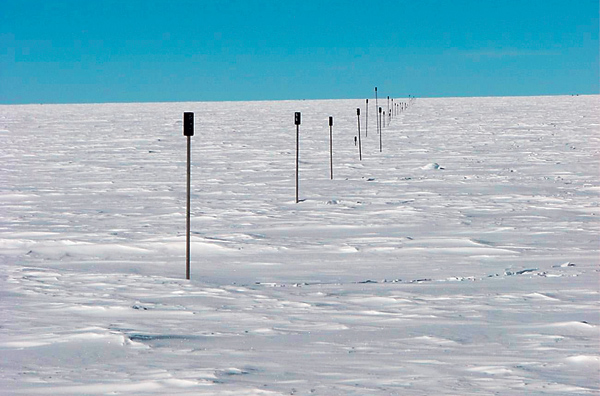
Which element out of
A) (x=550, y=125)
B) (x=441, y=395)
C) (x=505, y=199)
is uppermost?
(x=550, y=125)

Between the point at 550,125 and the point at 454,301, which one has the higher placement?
the point at 550,125

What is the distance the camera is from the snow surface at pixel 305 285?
432cm

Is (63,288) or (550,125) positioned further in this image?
(550,125)

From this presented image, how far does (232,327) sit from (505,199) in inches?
325

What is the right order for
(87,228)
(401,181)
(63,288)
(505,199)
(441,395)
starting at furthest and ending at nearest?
(401,181) → (505,199) → (87,228) → (63,288) → (441,395)

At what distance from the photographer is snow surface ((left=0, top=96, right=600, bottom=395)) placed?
4.32 meters

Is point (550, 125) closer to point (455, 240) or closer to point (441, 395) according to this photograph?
point (455, 240)

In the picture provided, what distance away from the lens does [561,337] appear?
5043mm

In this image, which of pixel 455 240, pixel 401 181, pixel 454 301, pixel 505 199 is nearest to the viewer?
pixel 454 301

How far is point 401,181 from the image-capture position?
15.4 metres

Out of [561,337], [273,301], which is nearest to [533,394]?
[561,337]

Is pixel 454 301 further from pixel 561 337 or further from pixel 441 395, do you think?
pixel 441 395

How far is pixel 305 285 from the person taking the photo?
267 inches

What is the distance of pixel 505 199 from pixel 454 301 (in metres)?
6.95
